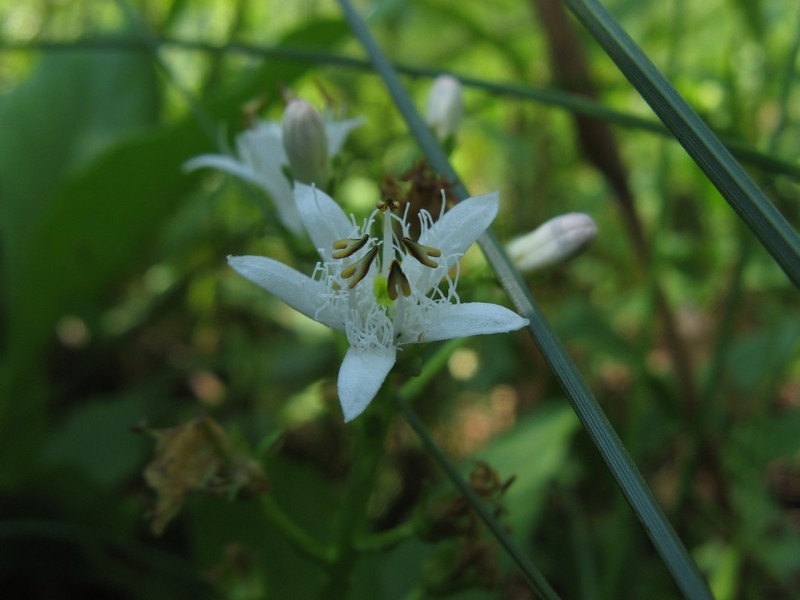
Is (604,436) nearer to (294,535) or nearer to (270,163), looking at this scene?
(294,535)

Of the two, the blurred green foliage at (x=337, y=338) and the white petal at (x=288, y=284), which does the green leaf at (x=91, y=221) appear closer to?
the blurred green foliage at (x=337, y=338)

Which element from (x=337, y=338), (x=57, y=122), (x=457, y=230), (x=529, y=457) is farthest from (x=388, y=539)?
(x=57, y=122)

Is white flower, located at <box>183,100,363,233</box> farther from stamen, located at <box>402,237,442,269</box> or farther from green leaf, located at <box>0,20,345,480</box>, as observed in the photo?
green leaf, located at <box>0,20,345,480</box>

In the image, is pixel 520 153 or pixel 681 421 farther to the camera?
pixel 520 153

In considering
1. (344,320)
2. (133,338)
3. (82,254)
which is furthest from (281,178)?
(133,338)

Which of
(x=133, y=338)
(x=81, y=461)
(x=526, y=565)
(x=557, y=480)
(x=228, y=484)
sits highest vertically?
(x=133, y=338)

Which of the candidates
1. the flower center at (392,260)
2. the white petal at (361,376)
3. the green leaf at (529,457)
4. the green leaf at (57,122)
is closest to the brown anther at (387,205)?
the flower center at (392,260)

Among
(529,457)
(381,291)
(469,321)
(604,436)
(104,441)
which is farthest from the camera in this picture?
(104,441)

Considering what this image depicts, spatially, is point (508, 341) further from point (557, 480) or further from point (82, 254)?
point (82, 254)
